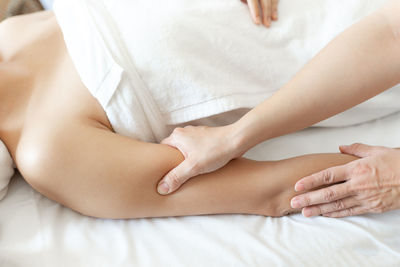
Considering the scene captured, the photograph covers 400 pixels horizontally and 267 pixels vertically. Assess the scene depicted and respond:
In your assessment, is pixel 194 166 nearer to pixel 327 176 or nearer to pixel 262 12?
pixel 327 176

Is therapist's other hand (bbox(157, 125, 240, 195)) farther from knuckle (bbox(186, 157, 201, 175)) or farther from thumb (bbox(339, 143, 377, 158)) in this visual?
thumb (bbox(339, 143, 377, 158))

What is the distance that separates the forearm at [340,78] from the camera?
84cm

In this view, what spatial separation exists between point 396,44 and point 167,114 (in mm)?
509

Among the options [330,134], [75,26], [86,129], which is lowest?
[330,134]

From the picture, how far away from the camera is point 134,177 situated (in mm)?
838

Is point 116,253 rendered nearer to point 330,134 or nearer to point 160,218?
point 160,218

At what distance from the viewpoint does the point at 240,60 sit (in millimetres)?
954

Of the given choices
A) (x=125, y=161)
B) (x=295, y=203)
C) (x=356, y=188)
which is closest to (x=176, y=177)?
(x=125, y=161)

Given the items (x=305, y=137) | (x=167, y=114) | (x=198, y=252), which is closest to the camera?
(x=198, y=252)

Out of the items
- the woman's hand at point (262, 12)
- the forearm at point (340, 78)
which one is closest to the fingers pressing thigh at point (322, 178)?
the forearm at point (340, 78)

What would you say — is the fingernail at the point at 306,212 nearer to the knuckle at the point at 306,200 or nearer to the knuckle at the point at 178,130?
the knuckle at the point at 306,200

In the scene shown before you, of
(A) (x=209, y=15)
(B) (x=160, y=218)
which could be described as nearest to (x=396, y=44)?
(A) (x=209, y=15)

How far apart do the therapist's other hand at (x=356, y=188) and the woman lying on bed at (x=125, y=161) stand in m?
0.02

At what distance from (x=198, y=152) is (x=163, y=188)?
105 millimetres
